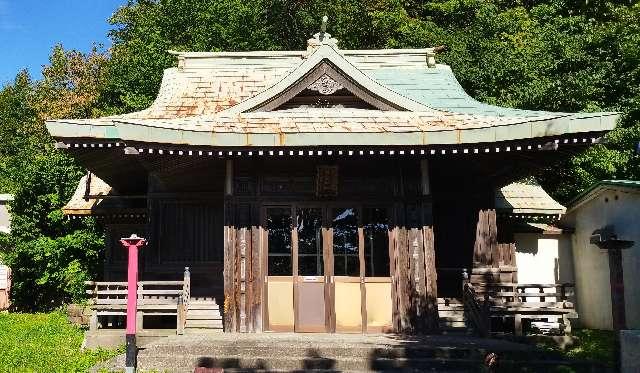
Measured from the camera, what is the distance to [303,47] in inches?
1331

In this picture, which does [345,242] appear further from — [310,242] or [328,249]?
[310,242]

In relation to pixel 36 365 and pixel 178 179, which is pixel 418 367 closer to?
pixel 36 365

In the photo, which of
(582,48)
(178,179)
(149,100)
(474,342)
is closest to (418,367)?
(474,342)

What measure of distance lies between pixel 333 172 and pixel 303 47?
24119 millimetres

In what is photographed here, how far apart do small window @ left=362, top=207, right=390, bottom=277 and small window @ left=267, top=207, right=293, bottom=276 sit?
1.50 m

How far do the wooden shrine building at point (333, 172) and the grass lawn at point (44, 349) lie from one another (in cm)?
270

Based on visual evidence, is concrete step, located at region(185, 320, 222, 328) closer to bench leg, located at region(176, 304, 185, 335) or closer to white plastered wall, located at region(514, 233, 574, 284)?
bench leg, located at region(176, 304, 185, 335)

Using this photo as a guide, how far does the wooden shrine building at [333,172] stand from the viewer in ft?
33.3

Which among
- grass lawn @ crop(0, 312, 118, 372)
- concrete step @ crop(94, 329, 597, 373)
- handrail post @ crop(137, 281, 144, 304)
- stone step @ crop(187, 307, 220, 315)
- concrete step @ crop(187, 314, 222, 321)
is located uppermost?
handrail post @ crop(137, 281, 144, 304)

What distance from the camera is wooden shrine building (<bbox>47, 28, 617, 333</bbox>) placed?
10141 millimetres

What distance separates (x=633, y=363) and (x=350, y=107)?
7.27 meters

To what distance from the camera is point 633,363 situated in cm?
755

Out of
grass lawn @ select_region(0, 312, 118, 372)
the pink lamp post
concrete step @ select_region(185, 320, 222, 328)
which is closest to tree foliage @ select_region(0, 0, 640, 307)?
grass lawn @ select_region(0, 312, 118, 372)

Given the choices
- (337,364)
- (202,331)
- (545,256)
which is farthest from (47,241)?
(545,256)
